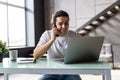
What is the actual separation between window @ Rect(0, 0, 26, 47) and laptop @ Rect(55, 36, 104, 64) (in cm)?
400

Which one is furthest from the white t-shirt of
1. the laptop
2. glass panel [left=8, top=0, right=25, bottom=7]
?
glass panel [left=8, top=0, right=25, bottom=7]

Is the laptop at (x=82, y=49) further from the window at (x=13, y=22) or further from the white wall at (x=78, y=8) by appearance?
the white wall at (x=78, y=8)

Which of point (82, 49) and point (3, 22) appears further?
point (3, 22)

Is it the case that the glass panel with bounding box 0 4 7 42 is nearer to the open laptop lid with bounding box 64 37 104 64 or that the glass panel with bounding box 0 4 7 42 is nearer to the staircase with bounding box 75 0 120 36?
the staircase with bounding box 75 0 120 36

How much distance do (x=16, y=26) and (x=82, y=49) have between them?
15.4 ft

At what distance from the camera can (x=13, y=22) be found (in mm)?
5852

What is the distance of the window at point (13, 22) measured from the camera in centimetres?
544

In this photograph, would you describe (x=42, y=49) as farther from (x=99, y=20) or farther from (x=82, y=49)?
(x=99, y=20)

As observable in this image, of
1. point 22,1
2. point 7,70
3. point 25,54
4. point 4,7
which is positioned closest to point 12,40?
point 25,54

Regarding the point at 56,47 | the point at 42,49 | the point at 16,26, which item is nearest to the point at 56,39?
the point at 56,47

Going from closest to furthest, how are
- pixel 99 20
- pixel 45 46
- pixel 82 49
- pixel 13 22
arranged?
1. pixel 82 49
2. pixel 45 46
3. pixel 13 22
4. pixel 99 20

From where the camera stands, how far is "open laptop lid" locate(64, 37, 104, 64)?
4.80 feet

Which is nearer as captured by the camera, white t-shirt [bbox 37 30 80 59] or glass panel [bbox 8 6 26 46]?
white t-shirt [bbox 37 30 80 59]

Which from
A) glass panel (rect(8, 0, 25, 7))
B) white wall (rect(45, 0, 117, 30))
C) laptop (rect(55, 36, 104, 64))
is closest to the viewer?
laptop (rect(55, 36, 104, 64))
